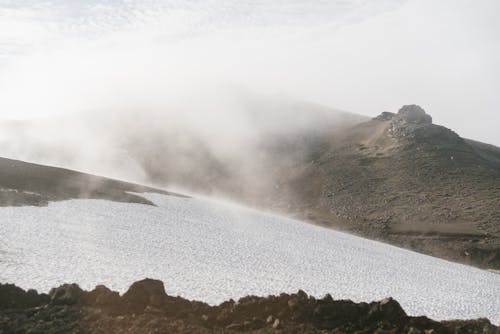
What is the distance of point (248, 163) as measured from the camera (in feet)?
360

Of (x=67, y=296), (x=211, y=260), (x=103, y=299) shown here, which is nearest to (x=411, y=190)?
(x=211, y=260)

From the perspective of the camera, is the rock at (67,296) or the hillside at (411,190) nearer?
the rock at (67,296)

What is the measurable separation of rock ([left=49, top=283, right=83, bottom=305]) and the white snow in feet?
22.0

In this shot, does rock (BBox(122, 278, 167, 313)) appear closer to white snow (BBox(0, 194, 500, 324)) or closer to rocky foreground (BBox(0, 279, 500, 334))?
rocky foreground (BBox(0, 279, 500, 334))

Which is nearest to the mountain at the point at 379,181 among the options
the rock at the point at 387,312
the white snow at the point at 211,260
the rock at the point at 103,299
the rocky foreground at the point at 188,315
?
the white snow at the point at 211,260

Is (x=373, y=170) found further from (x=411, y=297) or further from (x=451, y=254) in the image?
(x=411, y=297)

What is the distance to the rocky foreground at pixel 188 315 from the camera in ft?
52.2

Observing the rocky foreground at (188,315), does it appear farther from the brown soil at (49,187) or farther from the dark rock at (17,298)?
the brown soil at (49,187)

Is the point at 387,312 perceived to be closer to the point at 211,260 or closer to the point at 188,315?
the point at 188,315

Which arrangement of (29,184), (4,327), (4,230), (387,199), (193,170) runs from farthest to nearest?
(193,170)
(387,199)
(29,184)
(4,230)
(4,327)

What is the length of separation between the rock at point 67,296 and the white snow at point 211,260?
22.0ft

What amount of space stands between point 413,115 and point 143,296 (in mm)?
101907

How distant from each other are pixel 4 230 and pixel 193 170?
237 feet

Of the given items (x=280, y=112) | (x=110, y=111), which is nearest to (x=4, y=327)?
(x=280, y=112)
